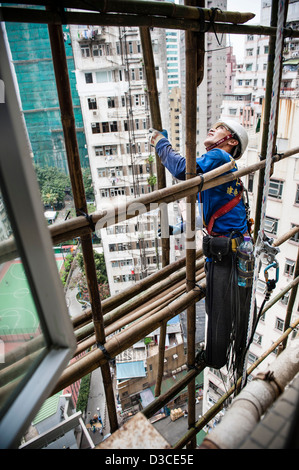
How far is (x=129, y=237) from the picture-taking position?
1121 centimetres

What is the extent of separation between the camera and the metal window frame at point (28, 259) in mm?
850

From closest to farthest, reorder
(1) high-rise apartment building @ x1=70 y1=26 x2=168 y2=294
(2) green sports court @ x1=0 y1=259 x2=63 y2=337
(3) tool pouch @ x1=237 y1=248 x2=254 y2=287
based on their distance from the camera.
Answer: (2) green sports court @ x1=0 y1=259 x2=63 y2=337, (3) tool pouch @ x1=237 y1=248 x2=254 y2=287, (1) high-rise apartment building @ x1=70 y1=26 x2=168 y2=294

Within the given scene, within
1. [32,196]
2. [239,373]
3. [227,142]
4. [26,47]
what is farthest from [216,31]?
[239,373]

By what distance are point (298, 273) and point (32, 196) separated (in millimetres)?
3850

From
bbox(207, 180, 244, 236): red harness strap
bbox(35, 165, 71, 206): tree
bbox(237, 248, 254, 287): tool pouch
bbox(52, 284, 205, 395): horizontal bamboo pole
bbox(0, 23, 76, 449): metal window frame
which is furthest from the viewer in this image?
bbox(35, 165, 71, 206): tree

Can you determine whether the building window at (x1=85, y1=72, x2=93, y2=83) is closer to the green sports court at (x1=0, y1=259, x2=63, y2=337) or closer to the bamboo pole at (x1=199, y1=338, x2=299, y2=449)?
the green sports court at (x1=0, y1=259, x2=63, y2=337)

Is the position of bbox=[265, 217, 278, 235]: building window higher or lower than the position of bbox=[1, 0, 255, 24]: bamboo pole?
lower

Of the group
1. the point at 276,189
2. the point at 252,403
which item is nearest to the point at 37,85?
the point at 252,403

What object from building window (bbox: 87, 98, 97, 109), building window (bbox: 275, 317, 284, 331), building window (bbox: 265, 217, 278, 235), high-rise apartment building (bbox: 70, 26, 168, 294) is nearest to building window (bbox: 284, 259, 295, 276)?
building window (bbox: 265, 217, 278, 235)

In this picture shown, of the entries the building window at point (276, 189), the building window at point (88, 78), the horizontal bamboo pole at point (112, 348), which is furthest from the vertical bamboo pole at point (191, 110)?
the building window at point (88, 78)

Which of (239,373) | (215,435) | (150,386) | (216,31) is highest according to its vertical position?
(216,31)

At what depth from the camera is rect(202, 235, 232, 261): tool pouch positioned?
2497 millimetres

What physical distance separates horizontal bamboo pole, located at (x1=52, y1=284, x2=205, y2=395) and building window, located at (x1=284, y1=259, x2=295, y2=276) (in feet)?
22.5
